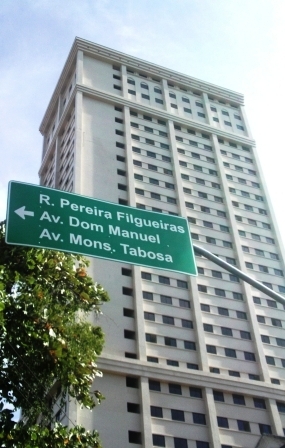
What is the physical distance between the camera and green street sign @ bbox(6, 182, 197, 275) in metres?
6.95

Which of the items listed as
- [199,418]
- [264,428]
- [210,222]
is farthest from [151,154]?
[264,428]

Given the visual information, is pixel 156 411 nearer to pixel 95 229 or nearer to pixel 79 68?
pixel 95 229

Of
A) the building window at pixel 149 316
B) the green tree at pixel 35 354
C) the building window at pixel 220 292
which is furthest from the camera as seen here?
the building window at pixel 220 292

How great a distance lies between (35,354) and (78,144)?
34.1 meters

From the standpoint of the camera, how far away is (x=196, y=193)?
45938 millimetres

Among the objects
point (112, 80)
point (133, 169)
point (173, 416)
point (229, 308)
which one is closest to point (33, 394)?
point (173, 416)

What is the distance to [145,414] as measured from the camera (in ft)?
102

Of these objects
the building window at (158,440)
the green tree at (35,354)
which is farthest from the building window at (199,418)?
the green tree at (35,354)

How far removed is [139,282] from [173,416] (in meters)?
9.00

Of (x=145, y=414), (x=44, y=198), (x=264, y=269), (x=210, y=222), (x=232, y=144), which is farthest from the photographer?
(x=232, y=144)

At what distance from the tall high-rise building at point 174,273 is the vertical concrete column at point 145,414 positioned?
65 millimetres

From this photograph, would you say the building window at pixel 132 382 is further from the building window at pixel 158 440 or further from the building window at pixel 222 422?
the building window at pixel 222 422

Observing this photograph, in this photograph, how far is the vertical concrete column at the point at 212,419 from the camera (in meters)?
31.7

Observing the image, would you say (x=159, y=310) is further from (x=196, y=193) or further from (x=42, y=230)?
(x=42, y=230)
